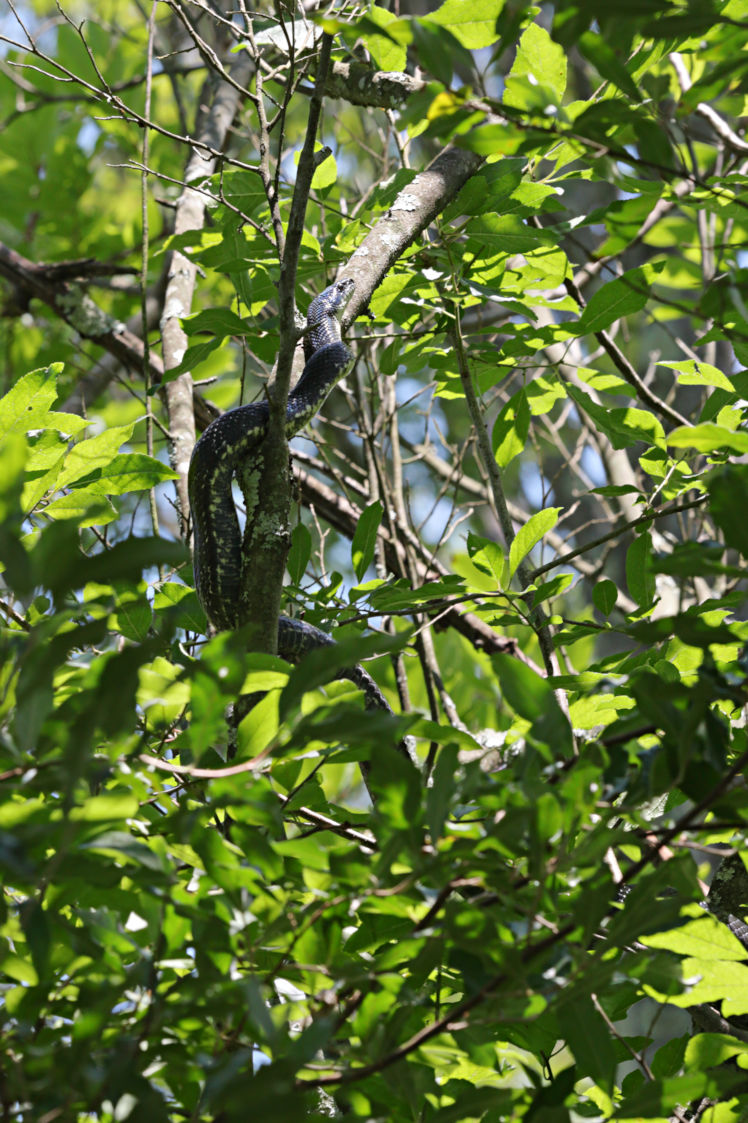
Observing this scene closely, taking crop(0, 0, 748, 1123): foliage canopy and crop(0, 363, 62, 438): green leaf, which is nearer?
crop(0, 0, 748, 1123): foliage canopy

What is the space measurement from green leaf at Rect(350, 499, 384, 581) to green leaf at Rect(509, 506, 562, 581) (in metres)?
0.35

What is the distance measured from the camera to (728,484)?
881 mm

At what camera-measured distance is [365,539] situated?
6.88ft

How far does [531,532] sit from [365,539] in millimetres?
428

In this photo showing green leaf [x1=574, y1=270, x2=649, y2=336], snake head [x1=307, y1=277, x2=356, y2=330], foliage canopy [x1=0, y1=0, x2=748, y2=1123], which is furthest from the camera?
snake head [x1=307, y1=277, x2=356, y2=330]

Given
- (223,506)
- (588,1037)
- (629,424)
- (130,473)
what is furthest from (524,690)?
(629,424)

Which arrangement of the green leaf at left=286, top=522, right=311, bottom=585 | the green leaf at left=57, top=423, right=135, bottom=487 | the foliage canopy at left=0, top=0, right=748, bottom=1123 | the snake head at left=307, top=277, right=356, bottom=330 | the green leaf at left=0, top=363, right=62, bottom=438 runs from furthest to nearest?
the green leaf at left=286, top=522, right=311, bottom=585 → the snake head at left=307, top=277, right=356, bottom=330 → the green leaf at left=57, top=423, right=135, bottom=487 → the green leaf at left=0, top=363, right=62, bottom=438 → the foliage canopy at left=0, top=0, right=748, bottom=1123

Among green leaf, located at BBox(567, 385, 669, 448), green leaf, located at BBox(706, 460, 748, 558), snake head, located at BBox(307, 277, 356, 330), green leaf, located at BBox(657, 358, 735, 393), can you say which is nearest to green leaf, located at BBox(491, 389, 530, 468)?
green leaf, located at BBox(567, 385, 669, 448)

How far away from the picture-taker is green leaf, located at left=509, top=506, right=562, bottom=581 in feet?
5.79

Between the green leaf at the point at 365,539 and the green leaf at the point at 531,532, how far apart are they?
1.16 feet

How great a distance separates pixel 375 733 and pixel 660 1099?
1.38ft

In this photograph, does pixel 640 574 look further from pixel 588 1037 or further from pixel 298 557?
pixel 588 1037

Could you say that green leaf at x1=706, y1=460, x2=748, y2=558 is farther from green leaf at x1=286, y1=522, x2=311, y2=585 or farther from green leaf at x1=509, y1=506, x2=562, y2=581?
green leaf at x1=286, y1=522, x2=311, y2=585

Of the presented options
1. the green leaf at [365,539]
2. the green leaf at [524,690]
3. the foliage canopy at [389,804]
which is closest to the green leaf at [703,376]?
the foliage canopy at [389,804]
